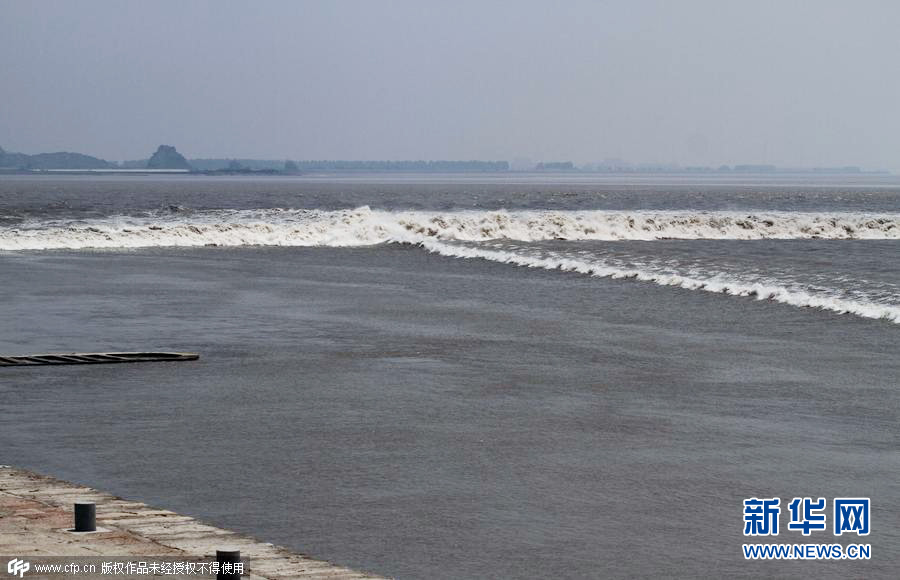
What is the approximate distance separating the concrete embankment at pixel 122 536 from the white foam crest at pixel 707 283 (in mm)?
14952

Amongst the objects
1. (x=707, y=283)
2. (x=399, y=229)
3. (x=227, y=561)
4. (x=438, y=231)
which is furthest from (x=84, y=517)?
(x=438, y=231)

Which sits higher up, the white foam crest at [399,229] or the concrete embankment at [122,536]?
the concrete embankment at [122,536]

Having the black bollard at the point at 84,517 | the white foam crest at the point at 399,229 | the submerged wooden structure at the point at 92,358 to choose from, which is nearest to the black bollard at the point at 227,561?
the black bollard at the point at 84,517

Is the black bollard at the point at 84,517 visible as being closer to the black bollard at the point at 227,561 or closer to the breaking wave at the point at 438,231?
the black bollard at the point at 227,561

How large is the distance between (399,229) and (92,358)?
3674cm

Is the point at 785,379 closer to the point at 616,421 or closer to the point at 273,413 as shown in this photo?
the point at 616,421

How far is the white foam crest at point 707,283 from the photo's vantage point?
856 inches

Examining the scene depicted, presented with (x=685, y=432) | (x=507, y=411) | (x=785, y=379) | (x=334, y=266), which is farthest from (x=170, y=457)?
(x=334, y=266)

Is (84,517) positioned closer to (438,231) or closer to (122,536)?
(122,536)

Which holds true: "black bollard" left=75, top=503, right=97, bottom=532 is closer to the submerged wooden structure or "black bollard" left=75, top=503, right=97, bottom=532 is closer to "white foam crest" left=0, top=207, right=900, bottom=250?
the submerged wooden structure

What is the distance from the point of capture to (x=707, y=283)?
88.3ft

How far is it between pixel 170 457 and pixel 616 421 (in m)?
4.02

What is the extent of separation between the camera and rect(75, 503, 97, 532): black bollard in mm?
7211

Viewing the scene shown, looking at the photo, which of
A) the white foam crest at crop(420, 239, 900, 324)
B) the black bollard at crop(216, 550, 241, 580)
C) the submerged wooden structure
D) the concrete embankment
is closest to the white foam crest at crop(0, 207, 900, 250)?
the white foam crest at crop(420, 239, 900, 324)
